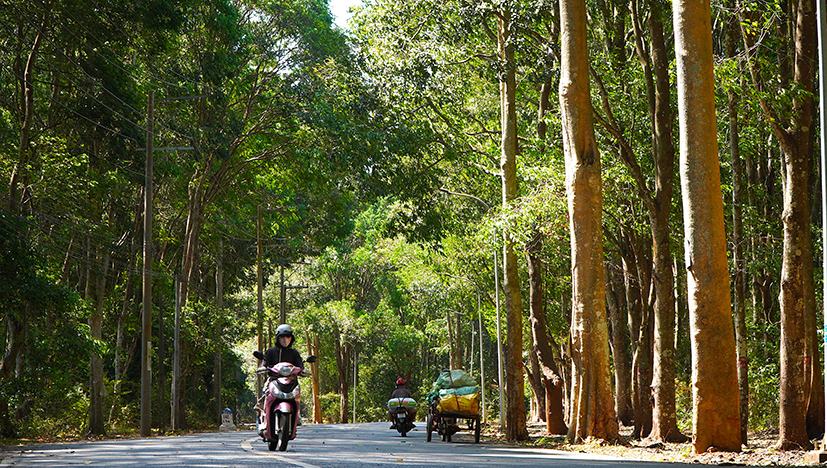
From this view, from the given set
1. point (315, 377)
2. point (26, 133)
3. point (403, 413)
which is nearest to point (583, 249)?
point (403, 413)

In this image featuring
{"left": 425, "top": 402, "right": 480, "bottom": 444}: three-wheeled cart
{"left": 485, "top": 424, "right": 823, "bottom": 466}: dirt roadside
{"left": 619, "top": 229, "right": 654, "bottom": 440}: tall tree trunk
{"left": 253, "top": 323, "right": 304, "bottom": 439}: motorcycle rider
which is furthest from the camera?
{"left": 619, "top": 229, "right": 654, "bottom": 440}: tall tree trunk

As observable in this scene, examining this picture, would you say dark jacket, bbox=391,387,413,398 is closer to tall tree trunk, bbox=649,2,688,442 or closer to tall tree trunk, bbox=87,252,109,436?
tall tree trunk, bbox=87,252,109,436

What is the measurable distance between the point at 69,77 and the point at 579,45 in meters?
15.3

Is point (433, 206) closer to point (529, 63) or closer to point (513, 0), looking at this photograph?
point (529, 63)

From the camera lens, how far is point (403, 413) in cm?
2422

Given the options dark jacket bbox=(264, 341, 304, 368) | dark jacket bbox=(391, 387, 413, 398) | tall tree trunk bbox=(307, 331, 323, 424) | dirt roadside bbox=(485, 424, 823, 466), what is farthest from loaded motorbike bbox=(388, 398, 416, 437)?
tall tree trunk bbox=(307, 331, 323, 424)

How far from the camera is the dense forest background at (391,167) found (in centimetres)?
1719

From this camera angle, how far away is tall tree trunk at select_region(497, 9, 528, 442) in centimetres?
2039

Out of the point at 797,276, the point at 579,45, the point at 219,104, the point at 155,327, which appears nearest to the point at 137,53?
the point at 219,104

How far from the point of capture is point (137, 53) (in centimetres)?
2752

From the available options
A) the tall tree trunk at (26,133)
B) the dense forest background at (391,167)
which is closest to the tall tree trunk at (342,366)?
the dense forest background at (391,167)

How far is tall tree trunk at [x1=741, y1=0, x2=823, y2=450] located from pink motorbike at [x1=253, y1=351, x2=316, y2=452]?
25.3 ft

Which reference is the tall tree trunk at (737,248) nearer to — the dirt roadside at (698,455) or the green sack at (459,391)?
the dirt roadside at (698,455)

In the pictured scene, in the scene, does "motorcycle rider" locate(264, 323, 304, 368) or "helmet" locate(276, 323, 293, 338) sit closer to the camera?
"helmet" locate(276, 323, 293, 338)
